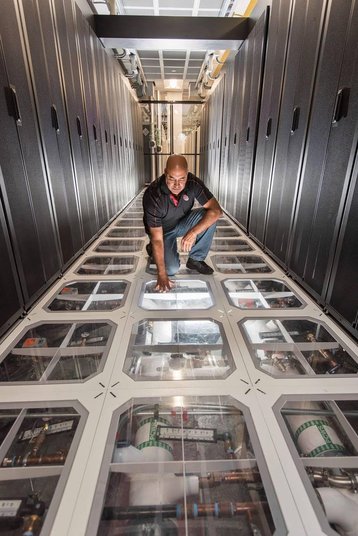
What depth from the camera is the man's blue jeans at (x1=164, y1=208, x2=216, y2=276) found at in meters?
2.65

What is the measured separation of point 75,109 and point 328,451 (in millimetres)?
3591

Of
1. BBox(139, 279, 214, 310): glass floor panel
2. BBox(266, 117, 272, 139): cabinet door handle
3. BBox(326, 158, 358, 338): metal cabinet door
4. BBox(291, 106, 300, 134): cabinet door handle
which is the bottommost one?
BBox(326, 158, 358, 338): metal cabinet door

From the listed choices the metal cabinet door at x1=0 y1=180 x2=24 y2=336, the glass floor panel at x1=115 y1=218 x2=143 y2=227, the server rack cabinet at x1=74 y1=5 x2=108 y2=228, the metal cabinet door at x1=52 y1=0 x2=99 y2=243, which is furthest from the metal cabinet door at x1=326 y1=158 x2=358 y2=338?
the glass floor panel at x1=115 y1=218 x2=143 y2=227

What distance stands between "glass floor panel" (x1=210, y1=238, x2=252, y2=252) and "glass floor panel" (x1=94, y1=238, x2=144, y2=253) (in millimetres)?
922

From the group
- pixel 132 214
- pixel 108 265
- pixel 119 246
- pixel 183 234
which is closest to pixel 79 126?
pixel 119 246

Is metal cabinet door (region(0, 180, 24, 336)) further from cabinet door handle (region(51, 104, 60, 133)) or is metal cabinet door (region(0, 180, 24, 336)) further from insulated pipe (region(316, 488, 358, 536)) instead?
insulated pipe (region(316, 488, 358, 536))

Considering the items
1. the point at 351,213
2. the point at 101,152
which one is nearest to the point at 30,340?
the point at 351,213

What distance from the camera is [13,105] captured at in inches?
75.7

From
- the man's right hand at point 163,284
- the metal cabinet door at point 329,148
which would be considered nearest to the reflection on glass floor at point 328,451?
the metal cabinet door at point 329,148

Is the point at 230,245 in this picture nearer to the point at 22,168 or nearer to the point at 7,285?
the point at 22,168

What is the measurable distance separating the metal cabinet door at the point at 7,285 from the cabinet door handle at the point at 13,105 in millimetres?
652

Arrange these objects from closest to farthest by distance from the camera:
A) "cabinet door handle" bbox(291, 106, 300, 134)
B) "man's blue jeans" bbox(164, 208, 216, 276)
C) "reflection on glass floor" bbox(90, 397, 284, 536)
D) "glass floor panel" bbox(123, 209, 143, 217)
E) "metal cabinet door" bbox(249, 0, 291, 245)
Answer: "reflection on glass floor" bbox(90, 397, 284, 536), "cabinet door handle" bbox(291, 106, 300, 134), "man's blue jeans" bbox(164, 208, 216, 276), "metal cabinet door" bbox(249, 0, 291, 245), "glass floor panel" bbox(123, 209, 143, 217)

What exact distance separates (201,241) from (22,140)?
160cm

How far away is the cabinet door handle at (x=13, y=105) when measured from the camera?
74.3 inches
